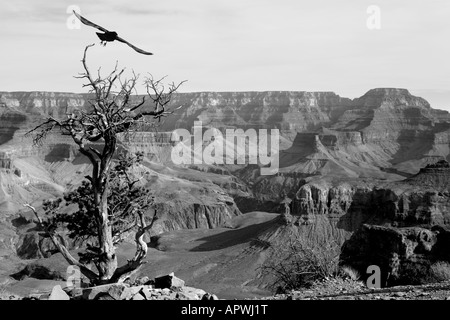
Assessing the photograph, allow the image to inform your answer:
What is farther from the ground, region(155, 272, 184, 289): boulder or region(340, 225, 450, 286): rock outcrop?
region(155, 272, 184, 289): boulder

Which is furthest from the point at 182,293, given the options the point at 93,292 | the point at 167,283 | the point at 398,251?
the point at 398,251

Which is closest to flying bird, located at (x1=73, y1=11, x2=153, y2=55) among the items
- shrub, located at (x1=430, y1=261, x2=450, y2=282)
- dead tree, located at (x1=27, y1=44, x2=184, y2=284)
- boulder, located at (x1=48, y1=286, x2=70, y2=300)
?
dead tree, located at (x1=27, y1=44, x2=184, y2=284)

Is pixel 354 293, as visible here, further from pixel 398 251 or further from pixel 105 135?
pixel 398 251

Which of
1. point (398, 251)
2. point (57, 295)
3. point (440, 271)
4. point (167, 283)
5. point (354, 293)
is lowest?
point (440, 271)

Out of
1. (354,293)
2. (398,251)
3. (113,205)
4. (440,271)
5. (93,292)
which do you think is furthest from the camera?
(398,251)

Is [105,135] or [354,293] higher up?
[105,135]

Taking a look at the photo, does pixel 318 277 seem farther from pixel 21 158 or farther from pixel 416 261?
pixel 21 158

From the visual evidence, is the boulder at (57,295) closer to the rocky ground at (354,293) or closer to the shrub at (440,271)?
the rocky ground at (354,293)

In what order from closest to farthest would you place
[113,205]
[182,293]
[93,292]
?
[93,292]
[182,293]
[113,205]

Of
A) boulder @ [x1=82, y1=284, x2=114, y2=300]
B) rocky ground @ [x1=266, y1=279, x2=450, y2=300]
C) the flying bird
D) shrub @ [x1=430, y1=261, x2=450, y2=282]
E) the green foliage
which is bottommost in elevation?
shrub @ [x1=430, y1=261, x2=450, y2=282]

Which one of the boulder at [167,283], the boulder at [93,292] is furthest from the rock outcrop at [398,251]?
the boulder at [93,292]

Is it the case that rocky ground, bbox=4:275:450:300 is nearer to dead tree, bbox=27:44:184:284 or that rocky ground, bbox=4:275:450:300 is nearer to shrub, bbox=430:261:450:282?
dead tree, bbox=27:44:184:284
